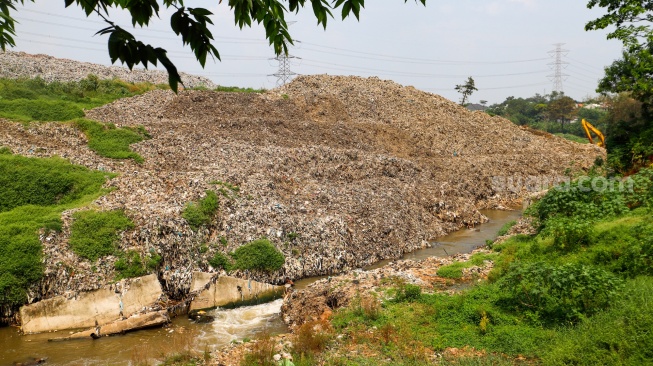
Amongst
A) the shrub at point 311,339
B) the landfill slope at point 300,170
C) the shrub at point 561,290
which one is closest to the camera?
the shrub at point 561,290

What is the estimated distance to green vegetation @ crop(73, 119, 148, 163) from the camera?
45.1ft

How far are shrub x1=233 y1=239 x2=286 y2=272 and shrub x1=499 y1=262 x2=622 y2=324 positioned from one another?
5238mm

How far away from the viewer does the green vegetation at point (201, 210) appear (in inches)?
395

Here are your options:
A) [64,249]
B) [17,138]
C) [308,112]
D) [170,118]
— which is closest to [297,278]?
[64,249]

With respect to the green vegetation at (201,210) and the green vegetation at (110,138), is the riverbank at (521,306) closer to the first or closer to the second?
the green vegetation at (201,210)

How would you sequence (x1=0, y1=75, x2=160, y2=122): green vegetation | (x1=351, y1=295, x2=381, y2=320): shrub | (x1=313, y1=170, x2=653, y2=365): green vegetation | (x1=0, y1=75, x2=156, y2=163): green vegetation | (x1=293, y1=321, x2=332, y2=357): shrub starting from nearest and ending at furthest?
(x1=313, y1=170, x2=653, y2=365): green vegetation < (x1=293, y1=321, x2=332, y2=357): shrub < (x1=351, y1=295, x2=381, y2=320): shrub < (x1=0, y1=75, x2=156, y2=163): green vegetation < (x1=0, y1=75, x2=160, y2=122): green vegetation

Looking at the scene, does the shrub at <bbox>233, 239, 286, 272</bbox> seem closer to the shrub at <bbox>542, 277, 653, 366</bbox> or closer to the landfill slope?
the landfill slope

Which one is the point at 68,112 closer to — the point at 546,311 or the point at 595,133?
the point at 546,311

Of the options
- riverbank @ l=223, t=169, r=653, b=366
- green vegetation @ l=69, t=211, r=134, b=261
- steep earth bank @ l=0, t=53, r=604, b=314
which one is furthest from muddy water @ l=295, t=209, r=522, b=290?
green vegetation @ l=69, t=211, r=134, b=261

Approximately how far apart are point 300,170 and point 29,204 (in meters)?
7.66

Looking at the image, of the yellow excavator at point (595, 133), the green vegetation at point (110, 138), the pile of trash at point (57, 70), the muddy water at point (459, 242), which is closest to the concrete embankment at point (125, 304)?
the muddy water at point (459, 242)

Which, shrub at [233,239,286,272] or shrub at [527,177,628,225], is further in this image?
shrub at [233,239,286,272]

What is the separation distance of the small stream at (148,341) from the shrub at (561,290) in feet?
13.5

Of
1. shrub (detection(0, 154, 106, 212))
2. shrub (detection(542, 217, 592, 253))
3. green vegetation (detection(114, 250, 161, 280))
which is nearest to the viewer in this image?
shrub (detection(542, 217, 592, 253))
